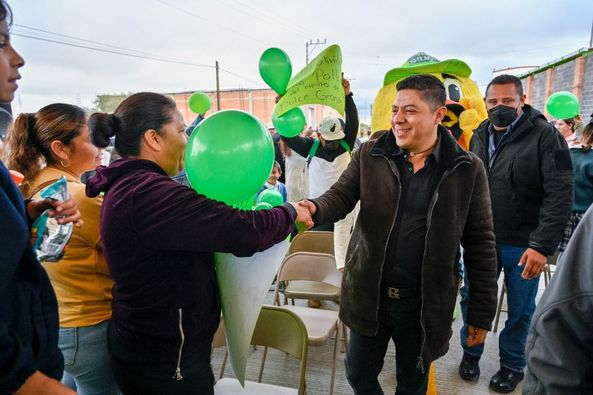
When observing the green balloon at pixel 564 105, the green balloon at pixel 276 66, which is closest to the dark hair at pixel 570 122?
the green balloon at pixel 564 105

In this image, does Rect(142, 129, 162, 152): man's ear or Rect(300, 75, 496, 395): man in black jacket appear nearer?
Rect(142, 129, 162, 152): man's ear

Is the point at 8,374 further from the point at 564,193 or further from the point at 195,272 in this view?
the point at 564,193

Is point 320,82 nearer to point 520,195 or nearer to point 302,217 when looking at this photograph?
point 302,217

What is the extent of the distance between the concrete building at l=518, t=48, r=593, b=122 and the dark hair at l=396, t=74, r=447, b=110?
7.41 meters

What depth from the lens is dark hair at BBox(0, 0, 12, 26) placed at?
2.32 ft

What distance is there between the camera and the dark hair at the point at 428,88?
1436mm

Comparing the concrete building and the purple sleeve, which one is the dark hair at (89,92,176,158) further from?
the concrete building

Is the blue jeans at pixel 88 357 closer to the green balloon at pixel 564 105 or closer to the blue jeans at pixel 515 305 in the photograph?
the blue jeans at pixel 515 305

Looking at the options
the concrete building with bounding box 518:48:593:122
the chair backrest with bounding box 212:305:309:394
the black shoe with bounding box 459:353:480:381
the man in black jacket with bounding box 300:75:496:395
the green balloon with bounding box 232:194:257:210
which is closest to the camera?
the green balloon with bounding box 232:194:257:210

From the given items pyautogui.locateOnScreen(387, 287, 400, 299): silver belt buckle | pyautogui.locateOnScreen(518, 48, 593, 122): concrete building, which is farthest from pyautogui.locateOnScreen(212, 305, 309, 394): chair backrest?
pyautogui.locateOnScreen(518, 48, 593, 122): concrete building

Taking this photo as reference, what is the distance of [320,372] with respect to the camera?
239 cm

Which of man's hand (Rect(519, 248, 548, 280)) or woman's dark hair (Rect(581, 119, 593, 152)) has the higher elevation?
woman's dark hair (Rect(581, 119, 593, 152))

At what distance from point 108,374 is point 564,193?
7.41 feet

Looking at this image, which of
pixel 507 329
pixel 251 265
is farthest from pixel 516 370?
pixel 251 265
